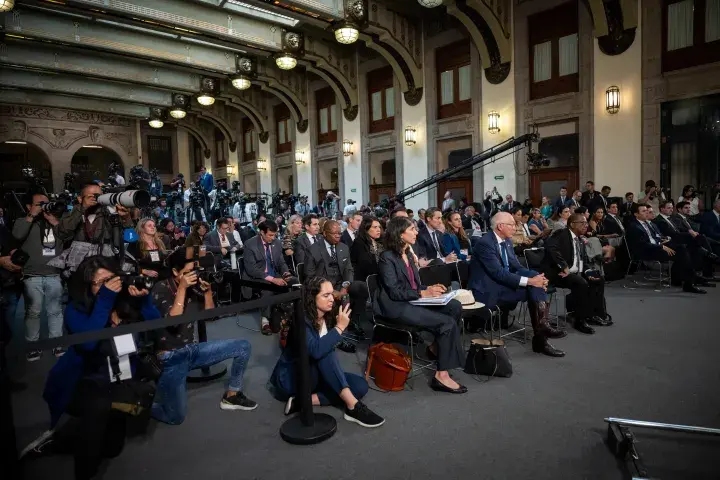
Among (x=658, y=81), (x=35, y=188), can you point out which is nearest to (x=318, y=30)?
Answer: (x=658, y=81)

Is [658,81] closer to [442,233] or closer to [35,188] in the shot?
[442,233]

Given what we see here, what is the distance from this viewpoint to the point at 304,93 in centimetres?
1791

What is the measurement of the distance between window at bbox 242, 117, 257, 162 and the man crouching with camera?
19459 mm

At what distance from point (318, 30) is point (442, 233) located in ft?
35.4

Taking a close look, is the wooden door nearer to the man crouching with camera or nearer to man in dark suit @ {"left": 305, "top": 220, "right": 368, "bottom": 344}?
man in dark suit @ {"left": 305, "top": 220, "right": 368, "bottom": 344}

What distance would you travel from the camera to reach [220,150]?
2430cm

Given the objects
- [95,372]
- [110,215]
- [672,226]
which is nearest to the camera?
[95,372]

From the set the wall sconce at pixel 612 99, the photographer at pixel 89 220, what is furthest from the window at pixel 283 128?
the photographer at pixel 89 220

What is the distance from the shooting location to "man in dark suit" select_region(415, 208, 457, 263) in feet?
19.8

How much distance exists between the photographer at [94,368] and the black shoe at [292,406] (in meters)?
1.04

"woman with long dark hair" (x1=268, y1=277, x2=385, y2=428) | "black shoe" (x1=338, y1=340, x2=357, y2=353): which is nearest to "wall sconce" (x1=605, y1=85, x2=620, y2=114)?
"black shoe" (x1=338, y1=340, x2=357, y2=353)

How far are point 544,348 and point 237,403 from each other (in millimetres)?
2809

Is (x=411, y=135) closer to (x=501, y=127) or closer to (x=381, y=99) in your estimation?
(x=381, y=99)

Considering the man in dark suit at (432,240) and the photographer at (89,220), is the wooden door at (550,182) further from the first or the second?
the photographer at (89,220)
